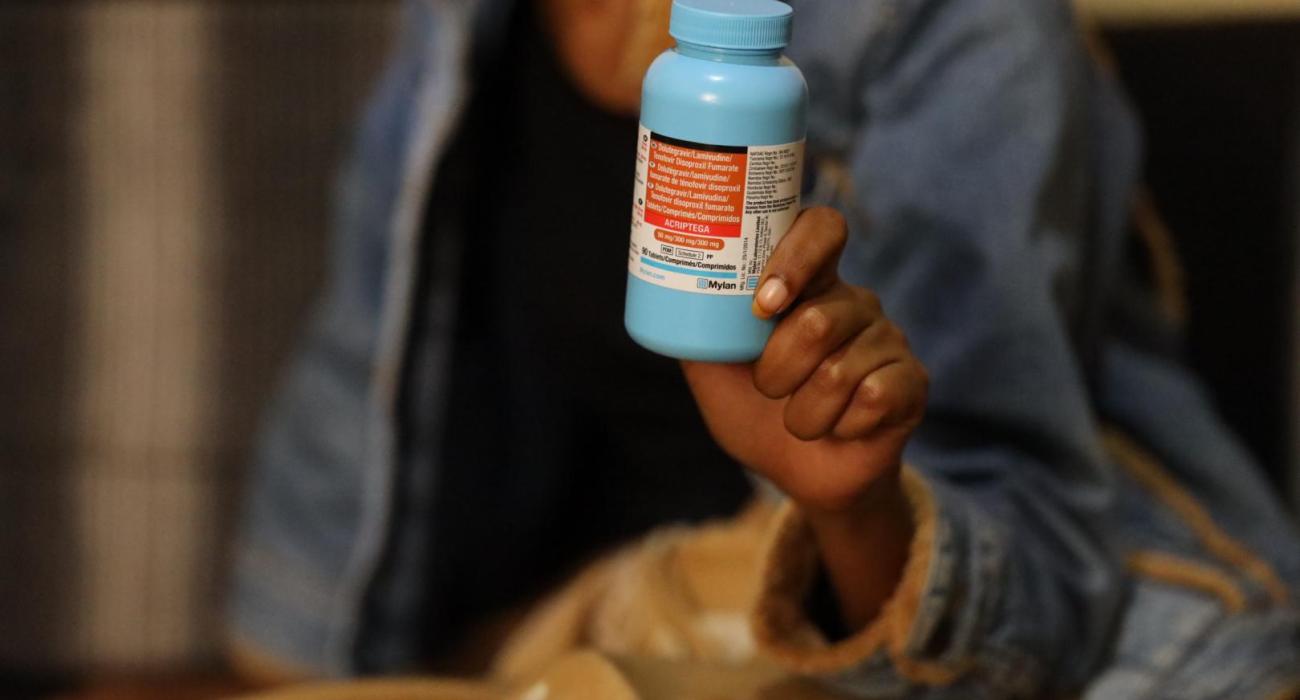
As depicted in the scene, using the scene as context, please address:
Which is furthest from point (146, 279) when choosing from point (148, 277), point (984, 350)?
point (984, 350)

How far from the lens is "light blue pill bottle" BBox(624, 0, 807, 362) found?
1.39 feet

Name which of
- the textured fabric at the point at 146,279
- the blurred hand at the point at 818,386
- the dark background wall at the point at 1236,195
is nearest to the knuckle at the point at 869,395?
the blurred hand at the point at 818,386

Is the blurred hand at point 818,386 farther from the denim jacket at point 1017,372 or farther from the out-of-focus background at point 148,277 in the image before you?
the out-of-focus background at point 148,277

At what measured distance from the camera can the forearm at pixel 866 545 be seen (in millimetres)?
534

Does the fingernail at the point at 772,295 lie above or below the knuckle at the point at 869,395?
above

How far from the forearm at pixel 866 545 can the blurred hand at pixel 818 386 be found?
2 cm

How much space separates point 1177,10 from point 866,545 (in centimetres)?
71

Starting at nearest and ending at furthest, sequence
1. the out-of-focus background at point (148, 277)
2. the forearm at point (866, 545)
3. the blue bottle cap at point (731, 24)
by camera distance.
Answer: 1. the blue bottle cap at point (731, 24)
2. the forearm at point (866, 545)
3. the out-of-focus background at point (148, 277)

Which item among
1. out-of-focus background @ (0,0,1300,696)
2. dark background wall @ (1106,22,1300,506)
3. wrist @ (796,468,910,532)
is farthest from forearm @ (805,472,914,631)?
out-of-focus background @ (0,0,1300,696)

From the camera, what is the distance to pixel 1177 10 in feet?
3.54

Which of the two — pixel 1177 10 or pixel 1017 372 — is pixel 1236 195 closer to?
pixel 1177 10

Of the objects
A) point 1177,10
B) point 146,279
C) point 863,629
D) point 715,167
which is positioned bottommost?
point 146,279

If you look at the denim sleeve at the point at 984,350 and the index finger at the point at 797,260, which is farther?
the denim sleeve at the point at 984,350

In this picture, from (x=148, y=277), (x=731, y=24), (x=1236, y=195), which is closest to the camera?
(x=731, y=24)
